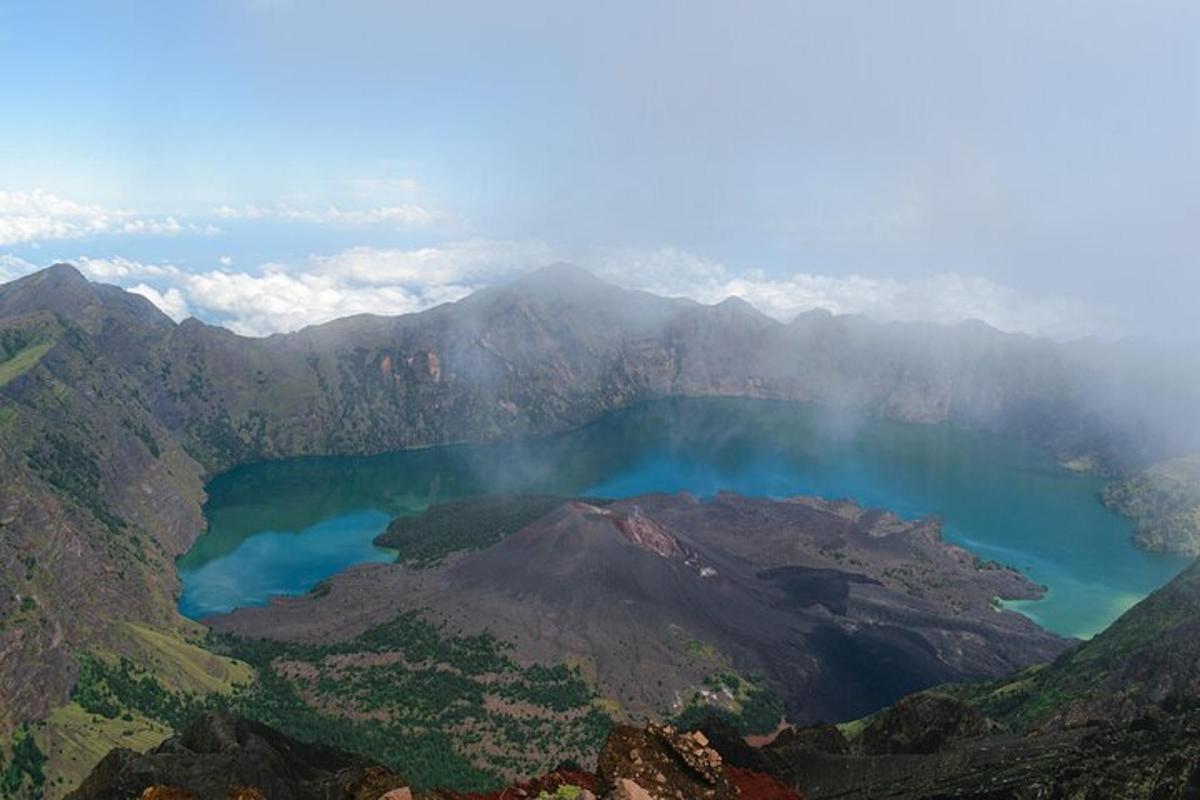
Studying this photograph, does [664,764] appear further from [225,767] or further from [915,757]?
[915,757]

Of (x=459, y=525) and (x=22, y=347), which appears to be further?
(x=459, y=525)

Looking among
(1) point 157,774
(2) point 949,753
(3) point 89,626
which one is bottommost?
(3) point 89,626

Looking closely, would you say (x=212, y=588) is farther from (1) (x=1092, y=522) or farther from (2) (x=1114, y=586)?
(1) (x=1092, y=522)

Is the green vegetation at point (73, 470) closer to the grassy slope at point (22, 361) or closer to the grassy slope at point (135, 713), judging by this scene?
the grassy slope at point (22, 361)

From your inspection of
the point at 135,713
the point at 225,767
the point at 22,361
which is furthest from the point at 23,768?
the point at 22,361

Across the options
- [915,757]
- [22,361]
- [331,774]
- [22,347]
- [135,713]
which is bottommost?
[135,713]

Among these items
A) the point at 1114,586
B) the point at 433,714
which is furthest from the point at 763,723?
the point at 1114,586
